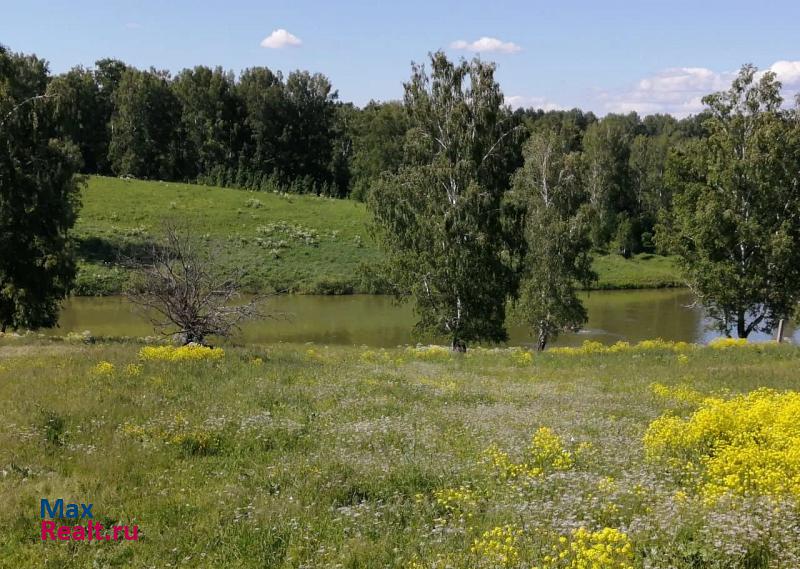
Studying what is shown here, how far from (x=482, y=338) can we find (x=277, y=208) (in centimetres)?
5623

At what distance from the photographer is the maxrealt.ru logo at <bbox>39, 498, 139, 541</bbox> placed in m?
8.29

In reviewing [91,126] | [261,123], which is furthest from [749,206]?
[91,126]

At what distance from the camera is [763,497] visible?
8438 millimetres

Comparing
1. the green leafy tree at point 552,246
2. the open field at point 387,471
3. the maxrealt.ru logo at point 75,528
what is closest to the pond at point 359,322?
the green leafy tree at point 552,246

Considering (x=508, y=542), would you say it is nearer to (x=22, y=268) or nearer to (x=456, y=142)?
(x=456, y=142)

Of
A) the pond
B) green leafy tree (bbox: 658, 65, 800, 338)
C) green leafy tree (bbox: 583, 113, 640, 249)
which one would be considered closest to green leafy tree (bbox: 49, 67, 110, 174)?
the pond

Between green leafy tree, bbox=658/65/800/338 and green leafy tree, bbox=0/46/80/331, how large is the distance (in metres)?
33.6

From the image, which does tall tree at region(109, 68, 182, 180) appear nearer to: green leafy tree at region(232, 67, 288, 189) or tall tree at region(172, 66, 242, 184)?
tall tree at region(172, 66, 242, 184)

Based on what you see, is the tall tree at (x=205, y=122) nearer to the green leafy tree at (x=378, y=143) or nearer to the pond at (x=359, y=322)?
the green leafy tree at (x=378, y=143)

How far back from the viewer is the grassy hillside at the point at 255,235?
6369 centimetres

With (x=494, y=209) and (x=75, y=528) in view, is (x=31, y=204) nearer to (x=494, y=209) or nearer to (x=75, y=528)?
(x=494, y=209)

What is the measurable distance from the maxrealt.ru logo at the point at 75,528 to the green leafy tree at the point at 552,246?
1135 inches

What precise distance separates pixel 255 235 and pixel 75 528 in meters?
67.5

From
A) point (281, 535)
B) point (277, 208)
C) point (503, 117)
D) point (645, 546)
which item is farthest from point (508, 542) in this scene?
point (277, 208)
